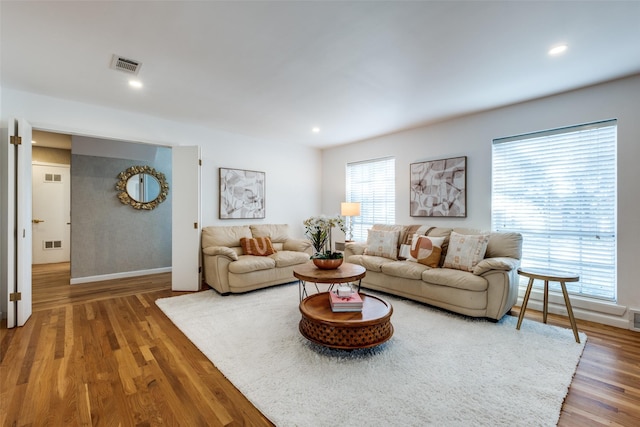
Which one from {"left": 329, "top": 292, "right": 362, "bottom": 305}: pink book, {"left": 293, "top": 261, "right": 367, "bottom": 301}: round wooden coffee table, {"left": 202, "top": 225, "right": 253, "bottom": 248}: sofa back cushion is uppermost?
{"left": 202, "top": 225, "right": 253, "bottom": 248}: sofa back cushion

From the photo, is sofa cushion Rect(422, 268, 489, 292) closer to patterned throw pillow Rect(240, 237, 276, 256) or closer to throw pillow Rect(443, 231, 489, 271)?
throw pillow Rect(443, 231, 489, 271)

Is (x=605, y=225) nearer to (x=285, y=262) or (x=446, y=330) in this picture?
(x=446, y=330)

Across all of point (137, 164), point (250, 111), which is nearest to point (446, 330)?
point (250, 111)

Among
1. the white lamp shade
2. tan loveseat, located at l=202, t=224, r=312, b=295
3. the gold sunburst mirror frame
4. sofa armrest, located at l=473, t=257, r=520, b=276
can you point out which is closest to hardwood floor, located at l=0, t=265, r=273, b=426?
tan loveseat, located at l=202, t=224, r=312, b=295

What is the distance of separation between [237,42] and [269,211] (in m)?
3.49

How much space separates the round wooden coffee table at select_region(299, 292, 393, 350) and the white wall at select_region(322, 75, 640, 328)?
2.42m

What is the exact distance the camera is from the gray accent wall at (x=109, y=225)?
462 centimetres

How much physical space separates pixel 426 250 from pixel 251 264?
7.82 feet

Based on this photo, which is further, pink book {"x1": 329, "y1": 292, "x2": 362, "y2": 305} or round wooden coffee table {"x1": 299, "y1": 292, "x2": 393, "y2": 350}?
pink book {"x1": 329, "y1": 292, "x2": 362, "y2": 305}

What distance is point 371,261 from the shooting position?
3.91m

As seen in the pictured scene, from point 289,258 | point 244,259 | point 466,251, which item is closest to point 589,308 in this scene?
point 466,251

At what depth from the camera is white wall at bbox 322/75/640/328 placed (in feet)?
9.25

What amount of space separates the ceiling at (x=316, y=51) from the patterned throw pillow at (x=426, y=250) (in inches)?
70.0

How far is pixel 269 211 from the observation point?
215 inches
